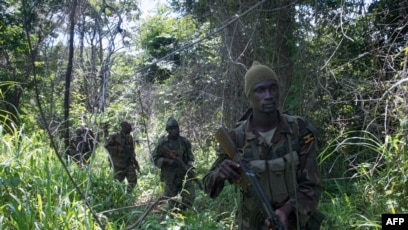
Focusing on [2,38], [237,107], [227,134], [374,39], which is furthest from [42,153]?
[2,38]

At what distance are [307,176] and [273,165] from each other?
0.21 metres

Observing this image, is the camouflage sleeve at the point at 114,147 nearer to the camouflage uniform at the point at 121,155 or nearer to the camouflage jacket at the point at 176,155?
the camouflage uniform at the point at 121,155

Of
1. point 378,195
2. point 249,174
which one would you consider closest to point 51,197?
point 249,174

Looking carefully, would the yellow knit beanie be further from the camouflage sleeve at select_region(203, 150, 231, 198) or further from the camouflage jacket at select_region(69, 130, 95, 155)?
the camouflage jacket at select_region(69, 130, 95, 155)

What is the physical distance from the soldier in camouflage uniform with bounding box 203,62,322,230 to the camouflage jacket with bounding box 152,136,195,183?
366 cm

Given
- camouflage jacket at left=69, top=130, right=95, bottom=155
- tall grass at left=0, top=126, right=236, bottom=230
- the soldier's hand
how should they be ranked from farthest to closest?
camouflage jacket at left=69, top=130, right=95, bottom=155, tall grass at left=0, top=126, right=236, bottom=230, the soldier's hand

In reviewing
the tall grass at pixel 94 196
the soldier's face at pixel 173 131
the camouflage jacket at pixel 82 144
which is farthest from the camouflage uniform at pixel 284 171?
the soldier's face at pixel 173 131

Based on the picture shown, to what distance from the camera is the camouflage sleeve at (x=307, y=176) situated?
8.06 feet

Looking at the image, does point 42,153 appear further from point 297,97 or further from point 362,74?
point 362,74

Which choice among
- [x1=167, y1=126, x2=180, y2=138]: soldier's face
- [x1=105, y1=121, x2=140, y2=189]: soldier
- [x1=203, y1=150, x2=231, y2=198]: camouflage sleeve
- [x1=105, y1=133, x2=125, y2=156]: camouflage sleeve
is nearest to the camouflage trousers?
[x1=105, y1=121, x2=140, y2=189]: soldier

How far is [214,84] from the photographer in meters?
7.50

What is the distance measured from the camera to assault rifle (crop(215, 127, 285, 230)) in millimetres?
2285

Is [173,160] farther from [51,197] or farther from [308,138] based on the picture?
[308,138]

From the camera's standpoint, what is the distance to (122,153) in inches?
304
